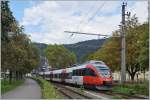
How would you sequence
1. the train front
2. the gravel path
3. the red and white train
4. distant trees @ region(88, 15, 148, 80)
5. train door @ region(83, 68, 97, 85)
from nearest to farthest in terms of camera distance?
the gravel path < the train front < the red and white train < train door @ region(83, 68, 97, 85) < distant trees @ region(88, 15, 148, 80)

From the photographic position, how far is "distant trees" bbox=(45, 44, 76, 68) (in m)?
169

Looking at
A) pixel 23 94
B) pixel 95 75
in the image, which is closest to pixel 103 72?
pixel 95 75

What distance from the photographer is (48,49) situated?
172 meters

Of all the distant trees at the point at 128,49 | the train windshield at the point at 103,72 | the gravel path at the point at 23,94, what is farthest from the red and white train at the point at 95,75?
the distant trees at the point at 128,49

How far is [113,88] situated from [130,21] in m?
24.9

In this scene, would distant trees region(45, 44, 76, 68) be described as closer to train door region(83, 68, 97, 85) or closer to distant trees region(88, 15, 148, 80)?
distant trees region(88, 15, 148, 80)

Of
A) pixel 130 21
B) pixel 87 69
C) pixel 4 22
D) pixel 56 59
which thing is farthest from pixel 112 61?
pixel 56 59

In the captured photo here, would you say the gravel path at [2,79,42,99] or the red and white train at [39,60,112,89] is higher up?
the red and white train at [39,60,112,89]

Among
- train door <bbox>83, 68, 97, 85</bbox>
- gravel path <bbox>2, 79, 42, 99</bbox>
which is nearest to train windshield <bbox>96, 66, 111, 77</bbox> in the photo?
train door <bbox>83, 68, 97, 85</bbox>

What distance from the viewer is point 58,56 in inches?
6693

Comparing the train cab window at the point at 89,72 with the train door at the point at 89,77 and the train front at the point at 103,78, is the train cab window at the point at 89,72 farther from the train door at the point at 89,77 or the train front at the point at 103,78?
the train front at the point at 103,78

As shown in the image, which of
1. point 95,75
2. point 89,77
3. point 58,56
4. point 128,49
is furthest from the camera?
point 58,56

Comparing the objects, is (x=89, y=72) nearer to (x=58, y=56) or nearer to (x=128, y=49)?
(x=128, y=49)

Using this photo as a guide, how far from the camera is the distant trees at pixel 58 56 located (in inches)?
6639
